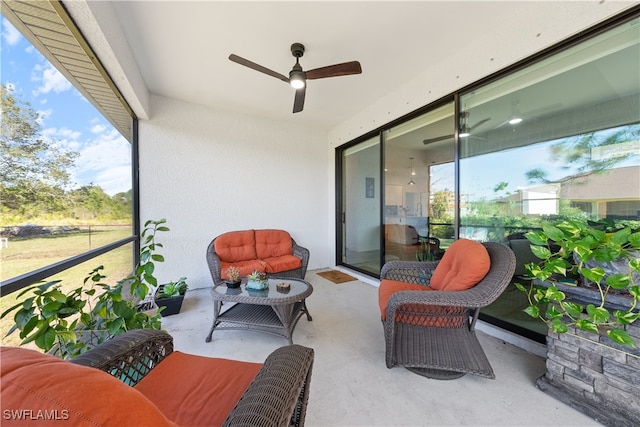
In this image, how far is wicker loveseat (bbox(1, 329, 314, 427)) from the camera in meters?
0.37

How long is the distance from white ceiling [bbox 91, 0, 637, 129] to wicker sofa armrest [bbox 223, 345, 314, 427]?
247 centimetres

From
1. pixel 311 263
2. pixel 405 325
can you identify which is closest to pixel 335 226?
pixel 311 263

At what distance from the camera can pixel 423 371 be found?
1679 millimetres

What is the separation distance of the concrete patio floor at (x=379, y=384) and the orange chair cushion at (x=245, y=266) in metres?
0.63

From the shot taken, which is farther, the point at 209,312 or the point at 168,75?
the point at 168,75

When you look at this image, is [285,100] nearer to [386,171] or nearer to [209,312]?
[386,171]

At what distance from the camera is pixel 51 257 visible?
1.39m

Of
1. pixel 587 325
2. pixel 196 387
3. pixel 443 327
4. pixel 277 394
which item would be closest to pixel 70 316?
pixel 196 387

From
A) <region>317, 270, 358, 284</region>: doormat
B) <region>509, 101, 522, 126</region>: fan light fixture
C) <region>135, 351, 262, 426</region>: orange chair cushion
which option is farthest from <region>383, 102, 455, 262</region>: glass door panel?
<region>135, 351, 262, 426</region>: orange chair cushion

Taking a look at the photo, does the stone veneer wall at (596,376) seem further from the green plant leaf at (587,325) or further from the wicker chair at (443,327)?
the wicker chair at (443,327)

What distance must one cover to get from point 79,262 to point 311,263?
3.36m

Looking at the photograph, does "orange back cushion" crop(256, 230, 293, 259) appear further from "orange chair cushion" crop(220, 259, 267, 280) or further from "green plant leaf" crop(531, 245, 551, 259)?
"green plant leaf" crop(531, 245, 551, 259)

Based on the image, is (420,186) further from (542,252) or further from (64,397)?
(64,397)

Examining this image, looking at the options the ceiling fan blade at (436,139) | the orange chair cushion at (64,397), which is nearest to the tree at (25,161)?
the orange chair cushion at (64,397)
